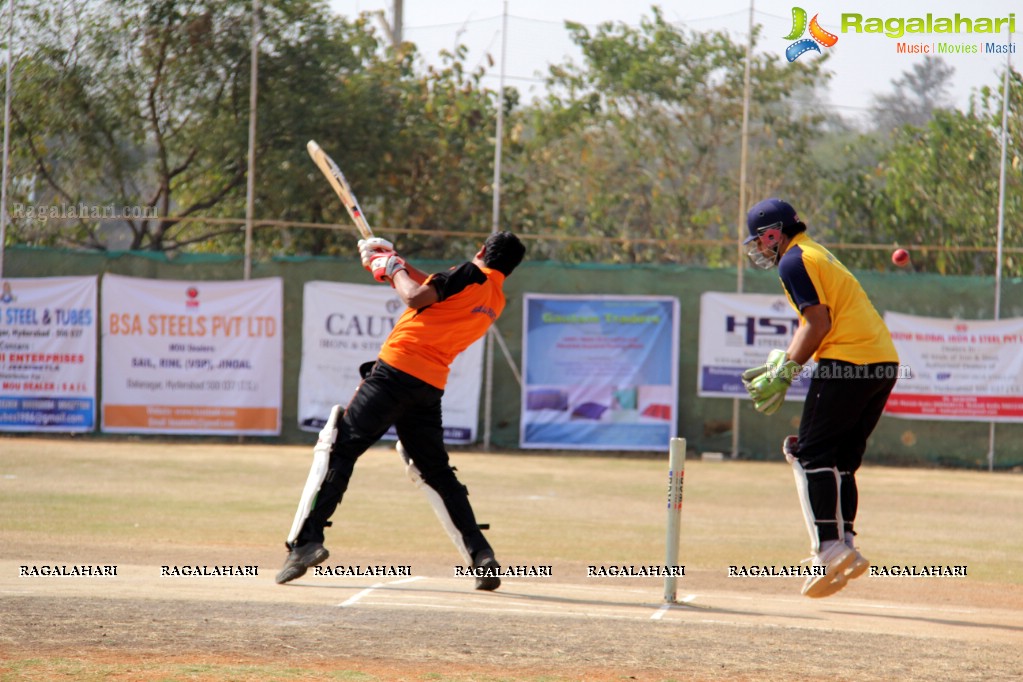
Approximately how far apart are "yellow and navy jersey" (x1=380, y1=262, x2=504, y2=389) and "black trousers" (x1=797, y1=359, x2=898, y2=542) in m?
2.23

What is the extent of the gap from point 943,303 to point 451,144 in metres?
9.45

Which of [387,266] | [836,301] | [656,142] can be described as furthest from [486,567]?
[656,142]

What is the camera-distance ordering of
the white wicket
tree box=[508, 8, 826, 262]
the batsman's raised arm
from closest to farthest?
the batsman's raised arm → the white wicket → tree box=[508, 8, 826, 262]

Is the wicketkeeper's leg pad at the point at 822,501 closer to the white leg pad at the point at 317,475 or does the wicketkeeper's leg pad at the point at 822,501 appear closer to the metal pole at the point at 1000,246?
the white leg pad at the point at 317,475

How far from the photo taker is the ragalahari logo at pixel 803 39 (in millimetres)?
20438

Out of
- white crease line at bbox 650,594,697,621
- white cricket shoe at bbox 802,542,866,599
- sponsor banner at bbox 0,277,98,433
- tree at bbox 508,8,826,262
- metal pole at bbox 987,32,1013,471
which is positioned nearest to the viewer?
white cricket shoe at bbox 802,542,866,599

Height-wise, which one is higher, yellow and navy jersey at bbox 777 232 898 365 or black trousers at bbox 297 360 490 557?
yellow and navy jersey at bbox 777 232 898 365

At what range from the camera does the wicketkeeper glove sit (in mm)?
7203

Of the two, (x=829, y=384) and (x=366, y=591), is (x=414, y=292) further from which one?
(x=829, y=384)

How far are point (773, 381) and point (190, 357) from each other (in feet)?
43.9

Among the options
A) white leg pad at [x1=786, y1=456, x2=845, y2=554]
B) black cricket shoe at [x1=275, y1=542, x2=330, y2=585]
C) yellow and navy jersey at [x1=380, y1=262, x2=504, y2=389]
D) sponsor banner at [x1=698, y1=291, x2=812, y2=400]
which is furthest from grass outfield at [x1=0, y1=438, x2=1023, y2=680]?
yellow and navy jersey at [x1=380, y1=262, x2=504, y2=389]

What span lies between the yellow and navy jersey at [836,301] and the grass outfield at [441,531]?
163 cm

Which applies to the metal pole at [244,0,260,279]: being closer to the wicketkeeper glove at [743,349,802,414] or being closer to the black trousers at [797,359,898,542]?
the wicketkeeper glove at [743,349,802,414]

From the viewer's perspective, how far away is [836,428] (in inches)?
281
